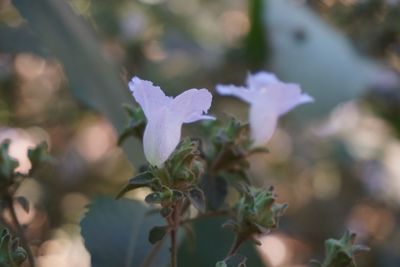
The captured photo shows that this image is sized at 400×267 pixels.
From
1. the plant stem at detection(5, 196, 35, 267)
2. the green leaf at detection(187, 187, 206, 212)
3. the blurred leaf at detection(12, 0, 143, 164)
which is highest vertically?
the blurred leaf at detection(12, 0, 143, 164)

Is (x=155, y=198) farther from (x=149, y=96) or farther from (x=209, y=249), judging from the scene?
(x=209, y=249)

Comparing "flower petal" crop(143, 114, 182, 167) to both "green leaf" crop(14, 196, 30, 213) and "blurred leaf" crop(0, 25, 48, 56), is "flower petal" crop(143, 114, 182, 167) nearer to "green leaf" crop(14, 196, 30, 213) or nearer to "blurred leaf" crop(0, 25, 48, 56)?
"green leaf" crop(14, 196, 30, 213)

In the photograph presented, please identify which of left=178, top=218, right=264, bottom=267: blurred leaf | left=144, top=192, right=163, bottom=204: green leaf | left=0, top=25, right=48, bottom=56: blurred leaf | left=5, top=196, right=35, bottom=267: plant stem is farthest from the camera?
left=0, top=25, right=48, bottom=56: blurred leaf

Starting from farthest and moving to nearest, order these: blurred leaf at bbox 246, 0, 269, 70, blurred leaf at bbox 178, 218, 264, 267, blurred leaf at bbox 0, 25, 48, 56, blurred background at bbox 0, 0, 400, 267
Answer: blurred leaf at bbox 246, 0, 269, 70 < blurred background at bbox 0, 0, 400, 267 < blurred leaf at bbox 0, 25, 48, 56 < blurred leaf at bbox 178, 218, 264, 267

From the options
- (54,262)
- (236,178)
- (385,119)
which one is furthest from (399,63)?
(236,178)

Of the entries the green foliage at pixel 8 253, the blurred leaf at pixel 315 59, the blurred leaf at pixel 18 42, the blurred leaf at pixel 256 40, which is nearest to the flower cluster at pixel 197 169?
the green foliage at pixel 8 253

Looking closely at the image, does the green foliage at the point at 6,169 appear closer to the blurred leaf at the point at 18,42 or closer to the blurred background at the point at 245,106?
the blurred background at the point at 245,106

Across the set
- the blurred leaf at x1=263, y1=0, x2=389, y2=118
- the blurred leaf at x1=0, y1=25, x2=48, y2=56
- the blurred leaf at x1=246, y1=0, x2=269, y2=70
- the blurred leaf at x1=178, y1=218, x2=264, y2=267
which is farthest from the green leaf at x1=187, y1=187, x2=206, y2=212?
the blurred leaf at x1=246, y1=0, x2=269, y2=70
